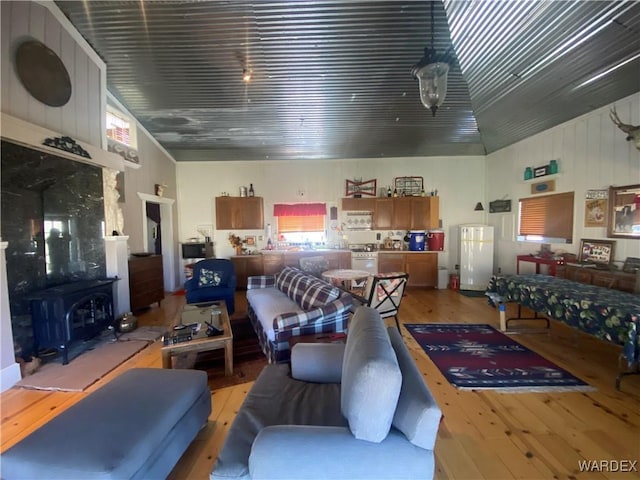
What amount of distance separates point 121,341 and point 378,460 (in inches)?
140

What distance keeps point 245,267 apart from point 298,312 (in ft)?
12.9

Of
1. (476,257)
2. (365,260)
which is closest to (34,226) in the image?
(365,260)

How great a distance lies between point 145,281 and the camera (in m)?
4.47

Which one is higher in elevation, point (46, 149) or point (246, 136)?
point (246, 136)

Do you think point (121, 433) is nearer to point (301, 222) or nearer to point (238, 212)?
point (238, 212)

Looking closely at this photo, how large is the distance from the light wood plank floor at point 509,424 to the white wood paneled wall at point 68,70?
8.91ft

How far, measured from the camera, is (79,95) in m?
3.43

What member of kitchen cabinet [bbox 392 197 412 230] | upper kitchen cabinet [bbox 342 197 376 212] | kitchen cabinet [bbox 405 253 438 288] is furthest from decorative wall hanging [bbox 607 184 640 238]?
upper kitchen cabinet [bbox 342 197 376 212]

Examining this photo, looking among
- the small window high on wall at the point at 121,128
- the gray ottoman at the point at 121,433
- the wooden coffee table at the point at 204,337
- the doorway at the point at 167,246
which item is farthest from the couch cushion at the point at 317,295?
the doorway at the point at 167,246

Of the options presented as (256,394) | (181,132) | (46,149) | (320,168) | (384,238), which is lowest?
(256,394)

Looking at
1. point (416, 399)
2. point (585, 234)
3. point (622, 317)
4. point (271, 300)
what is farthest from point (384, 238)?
point (416, 399)

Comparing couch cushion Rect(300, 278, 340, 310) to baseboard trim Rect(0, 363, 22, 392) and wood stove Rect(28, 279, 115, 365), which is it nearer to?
wood stove Rect(28, 279, 115, 365)

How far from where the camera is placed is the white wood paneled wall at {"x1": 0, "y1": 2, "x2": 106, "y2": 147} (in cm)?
264

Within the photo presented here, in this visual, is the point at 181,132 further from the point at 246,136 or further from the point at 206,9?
the point at 206,9
